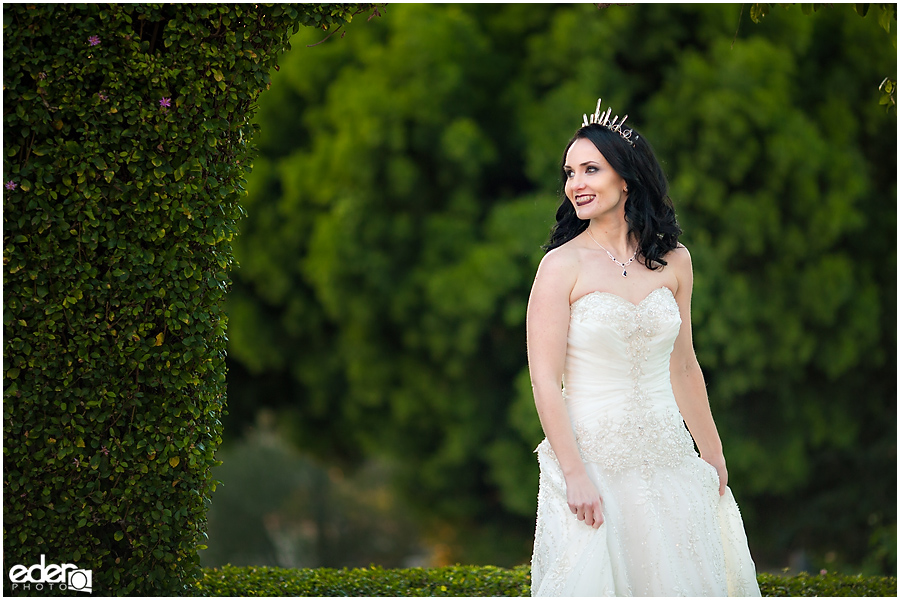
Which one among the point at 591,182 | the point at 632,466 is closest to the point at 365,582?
the point at 632,466

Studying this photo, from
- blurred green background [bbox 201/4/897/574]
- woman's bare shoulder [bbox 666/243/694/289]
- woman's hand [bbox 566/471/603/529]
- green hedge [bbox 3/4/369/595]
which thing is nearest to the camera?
woman's hand [bbox 566/471/603/529]

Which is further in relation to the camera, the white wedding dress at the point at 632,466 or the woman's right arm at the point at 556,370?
the white wedding dress at the point at 632,466

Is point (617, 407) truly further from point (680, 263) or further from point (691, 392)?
point (680, 263)

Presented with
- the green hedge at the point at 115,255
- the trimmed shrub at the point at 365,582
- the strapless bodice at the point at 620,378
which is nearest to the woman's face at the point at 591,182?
the strapless bodice at the point at 620,378

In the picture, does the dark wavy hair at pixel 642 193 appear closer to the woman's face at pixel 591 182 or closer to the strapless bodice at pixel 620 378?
the woman's face at pixel 591 182

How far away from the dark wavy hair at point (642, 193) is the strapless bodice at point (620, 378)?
0.55 feet

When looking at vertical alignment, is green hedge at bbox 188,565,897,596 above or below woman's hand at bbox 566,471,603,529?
below

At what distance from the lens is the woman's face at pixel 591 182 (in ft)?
9.93

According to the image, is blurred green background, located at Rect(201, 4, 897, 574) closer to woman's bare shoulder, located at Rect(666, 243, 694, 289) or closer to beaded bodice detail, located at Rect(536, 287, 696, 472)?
woman's bare shoulder, located at Rect(666, 243, 694, 289)

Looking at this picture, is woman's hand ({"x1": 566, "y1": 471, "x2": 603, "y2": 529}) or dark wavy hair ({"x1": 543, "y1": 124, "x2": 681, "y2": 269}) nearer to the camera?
woman's hand ({"x1": 566, "y1": 471, "x2": 603, "y2": 529})

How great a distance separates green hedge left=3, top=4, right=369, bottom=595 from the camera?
3.30m

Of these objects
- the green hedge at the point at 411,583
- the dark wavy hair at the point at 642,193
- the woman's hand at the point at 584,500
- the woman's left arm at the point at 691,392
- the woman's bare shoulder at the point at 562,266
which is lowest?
the green hedge at the point at 411,583

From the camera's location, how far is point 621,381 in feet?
9.96

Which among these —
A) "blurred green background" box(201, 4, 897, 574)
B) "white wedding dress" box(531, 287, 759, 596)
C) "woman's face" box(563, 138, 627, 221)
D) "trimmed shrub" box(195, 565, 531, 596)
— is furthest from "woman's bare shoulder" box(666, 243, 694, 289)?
"blurred green background" box(201, 4, 897, 574)
